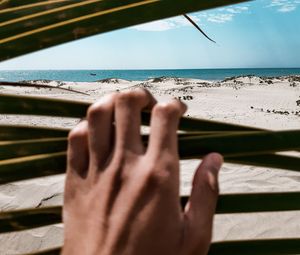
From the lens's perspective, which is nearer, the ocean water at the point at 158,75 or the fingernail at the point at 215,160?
the fingernail at the point at 215,160

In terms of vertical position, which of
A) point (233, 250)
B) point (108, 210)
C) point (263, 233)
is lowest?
point (263, 233)

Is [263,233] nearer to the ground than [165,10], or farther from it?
nearer to the ground

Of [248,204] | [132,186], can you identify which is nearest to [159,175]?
[132,186]

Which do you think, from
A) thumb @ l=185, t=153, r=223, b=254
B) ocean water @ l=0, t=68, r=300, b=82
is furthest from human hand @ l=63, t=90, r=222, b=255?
ocean water @ l=0, t=68, r=300, b=82

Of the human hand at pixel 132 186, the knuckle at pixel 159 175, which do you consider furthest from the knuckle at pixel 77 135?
the knuckle at pixel 159 175

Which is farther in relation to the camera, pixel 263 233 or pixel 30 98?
pixel 263 233

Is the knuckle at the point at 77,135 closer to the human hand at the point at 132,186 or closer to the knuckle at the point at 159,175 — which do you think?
the human hand at the point at 132,186

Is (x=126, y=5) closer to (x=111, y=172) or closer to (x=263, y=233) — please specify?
(x=111, y=172)

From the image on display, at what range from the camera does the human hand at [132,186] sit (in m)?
0.58

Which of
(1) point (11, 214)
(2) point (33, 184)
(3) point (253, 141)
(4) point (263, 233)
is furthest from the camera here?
(2) point (33, 184)

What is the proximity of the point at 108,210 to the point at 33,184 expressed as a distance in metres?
3.38

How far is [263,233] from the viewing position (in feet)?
9.80

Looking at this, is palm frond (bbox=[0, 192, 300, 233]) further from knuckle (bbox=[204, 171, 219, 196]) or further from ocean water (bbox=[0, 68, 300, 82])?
ocean water (bbox=[0, 68, 300, 82])

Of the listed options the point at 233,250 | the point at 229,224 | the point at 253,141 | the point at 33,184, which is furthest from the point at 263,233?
the point at 253,141
